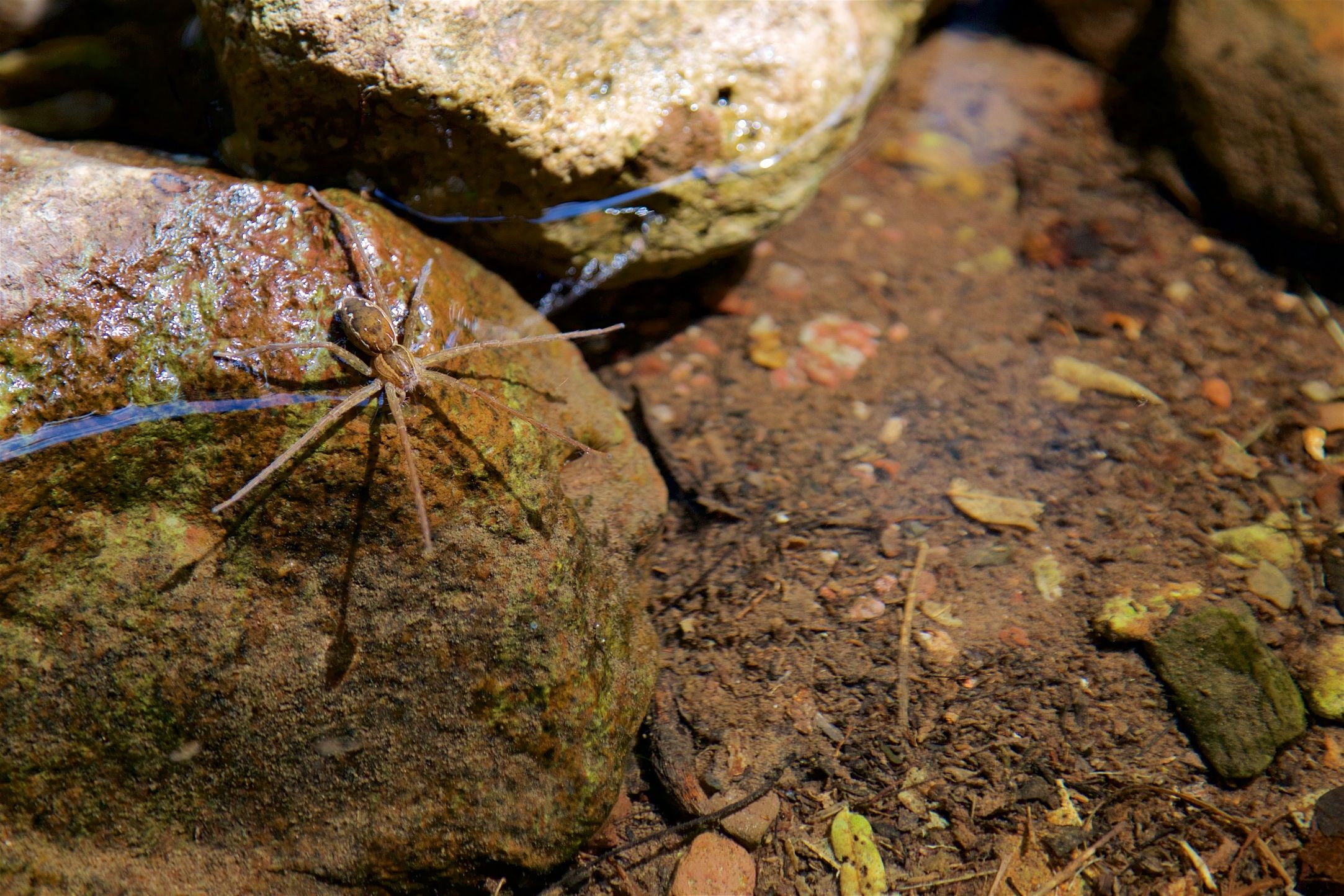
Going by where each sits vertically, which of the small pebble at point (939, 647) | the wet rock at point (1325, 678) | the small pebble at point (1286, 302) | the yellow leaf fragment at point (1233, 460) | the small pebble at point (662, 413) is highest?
the small pebble at point (1286, 302)

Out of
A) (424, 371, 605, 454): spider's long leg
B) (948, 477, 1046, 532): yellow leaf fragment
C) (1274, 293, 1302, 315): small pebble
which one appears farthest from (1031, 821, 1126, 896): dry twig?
(1274, 293, 1302, 315): small pebble

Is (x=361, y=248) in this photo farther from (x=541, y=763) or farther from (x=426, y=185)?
(x=541, y=763)

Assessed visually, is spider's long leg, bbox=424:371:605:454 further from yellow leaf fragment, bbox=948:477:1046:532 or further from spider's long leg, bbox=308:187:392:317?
yellow leaf fragment, bbox=948:477:1046:532

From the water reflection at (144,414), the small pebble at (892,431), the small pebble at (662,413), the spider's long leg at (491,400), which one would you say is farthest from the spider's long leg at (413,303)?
the small pebble at (892,431)

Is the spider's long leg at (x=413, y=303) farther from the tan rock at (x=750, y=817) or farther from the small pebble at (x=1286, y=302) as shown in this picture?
the small pebble at (x=1286, y=302)

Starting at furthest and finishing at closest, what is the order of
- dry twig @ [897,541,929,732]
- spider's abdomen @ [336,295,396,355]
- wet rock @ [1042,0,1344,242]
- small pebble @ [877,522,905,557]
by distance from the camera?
1. wet rock @ [1042,0,1344,242]
2. small pebble @ [877,522,905,557]
3. dry twig @ [897,541,929,732]
4. spider's abdomen @ [336,295,396,355]

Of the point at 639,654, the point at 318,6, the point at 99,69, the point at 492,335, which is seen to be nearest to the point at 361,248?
the point at 492,335

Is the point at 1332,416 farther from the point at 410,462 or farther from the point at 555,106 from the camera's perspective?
the point at 410,462
